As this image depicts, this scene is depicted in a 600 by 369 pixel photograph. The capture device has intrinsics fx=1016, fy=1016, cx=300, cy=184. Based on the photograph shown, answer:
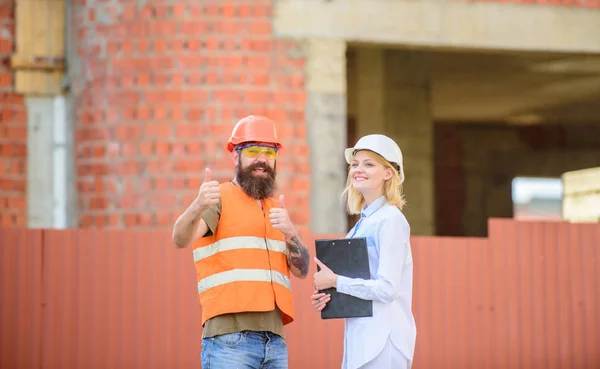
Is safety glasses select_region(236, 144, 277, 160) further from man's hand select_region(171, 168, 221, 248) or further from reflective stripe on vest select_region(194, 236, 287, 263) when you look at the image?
reflective stripe on vest select_region(194, 236, 287, 263)

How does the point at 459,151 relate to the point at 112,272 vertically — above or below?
above

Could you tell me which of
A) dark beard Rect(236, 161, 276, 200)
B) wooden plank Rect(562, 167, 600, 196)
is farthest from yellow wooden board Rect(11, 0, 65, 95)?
wooden plank Rect(562, 167, 600, 196)

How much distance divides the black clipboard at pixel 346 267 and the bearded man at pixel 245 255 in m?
0.23

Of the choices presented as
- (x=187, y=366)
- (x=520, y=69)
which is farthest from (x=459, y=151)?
(x=187, y=366)

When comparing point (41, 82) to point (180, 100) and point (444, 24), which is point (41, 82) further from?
point (444, 24)

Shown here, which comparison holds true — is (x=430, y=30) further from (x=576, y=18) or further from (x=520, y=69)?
(x=520, y=69)

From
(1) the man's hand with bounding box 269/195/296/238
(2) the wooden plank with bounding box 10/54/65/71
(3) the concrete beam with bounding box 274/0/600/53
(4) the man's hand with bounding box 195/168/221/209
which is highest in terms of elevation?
(3) the concrete beam with bounding box 274/0/600/53

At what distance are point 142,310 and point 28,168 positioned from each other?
2.98 m

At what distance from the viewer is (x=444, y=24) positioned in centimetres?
977

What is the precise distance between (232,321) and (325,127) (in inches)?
184

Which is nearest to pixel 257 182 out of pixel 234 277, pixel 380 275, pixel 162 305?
pixel 234 277

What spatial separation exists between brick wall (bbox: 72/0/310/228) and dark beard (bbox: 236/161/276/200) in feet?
13.1

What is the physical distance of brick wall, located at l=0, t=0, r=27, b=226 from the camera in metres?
9.91

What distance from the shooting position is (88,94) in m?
9.37
